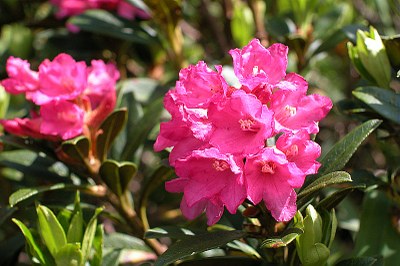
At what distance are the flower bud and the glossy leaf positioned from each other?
257mm

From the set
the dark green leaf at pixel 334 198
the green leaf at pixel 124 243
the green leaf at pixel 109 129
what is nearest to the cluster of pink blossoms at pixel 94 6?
the green leaf at pixel 109 129

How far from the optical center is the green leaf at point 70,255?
148 centimetres

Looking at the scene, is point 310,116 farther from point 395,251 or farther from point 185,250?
point 395,251

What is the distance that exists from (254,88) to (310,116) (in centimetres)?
15

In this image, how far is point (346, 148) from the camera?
1.49 m

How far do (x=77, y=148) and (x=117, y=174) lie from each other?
13 centimetres

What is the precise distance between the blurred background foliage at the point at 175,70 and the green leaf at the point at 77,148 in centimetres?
14

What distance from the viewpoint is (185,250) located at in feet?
4.62

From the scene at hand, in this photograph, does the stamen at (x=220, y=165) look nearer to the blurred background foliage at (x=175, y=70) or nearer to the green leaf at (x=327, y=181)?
the green leaf at (x=327, y=181)

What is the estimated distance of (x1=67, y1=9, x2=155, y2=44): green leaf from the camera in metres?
2.30

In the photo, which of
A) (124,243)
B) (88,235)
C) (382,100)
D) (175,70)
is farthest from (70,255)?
(175,70)

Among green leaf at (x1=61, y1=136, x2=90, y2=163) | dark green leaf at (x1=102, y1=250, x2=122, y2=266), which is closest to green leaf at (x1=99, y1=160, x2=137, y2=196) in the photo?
green leaf at (x1=61, y1=136, x2=90, y2=163)

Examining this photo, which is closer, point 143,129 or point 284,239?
point 284,239

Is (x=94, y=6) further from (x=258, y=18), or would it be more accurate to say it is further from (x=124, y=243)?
(x=124, y=243)
